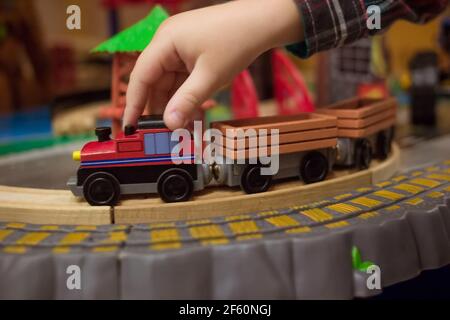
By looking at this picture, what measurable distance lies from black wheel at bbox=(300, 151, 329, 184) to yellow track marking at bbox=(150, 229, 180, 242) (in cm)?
29

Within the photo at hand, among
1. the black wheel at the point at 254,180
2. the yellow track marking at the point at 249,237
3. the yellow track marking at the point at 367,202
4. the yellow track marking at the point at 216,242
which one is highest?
the black wheel at the point at 254,180

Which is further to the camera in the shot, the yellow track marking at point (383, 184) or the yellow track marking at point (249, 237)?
the yellow track marking at point (383, 184)

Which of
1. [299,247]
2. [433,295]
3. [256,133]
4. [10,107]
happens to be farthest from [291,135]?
[10,107]

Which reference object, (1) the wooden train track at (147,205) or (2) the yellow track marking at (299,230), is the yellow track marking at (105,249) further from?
(2) the yellow track marking at (299,230)

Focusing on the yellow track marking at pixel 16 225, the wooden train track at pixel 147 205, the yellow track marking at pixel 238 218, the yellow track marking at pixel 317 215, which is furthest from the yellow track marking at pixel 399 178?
the yellow track marking at pixel 16 225

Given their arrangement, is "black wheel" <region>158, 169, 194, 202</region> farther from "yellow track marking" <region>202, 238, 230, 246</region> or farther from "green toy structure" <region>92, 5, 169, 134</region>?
"green toy structure" <region>92, 5, 169, 134</region>

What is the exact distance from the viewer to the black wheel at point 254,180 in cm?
91

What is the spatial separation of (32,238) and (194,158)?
27 centimetres

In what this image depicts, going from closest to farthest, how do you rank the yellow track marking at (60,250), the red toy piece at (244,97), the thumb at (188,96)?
the yellow track marking at (60,250) < the thumb at (188,96) < the red toy piece at (244,97)

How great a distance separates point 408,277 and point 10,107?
2.20 m

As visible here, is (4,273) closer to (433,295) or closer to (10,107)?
(433,295)

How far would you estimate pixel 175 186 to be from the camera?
88 cm

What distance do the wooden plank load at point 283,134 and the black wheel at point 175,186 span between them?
81mm

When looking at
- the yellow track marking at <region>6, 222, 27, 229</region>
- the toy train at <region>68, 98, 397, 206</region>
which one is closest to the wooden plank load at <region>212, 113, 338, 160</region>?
the toy train at <region>68, 98, 397, 206</region>
